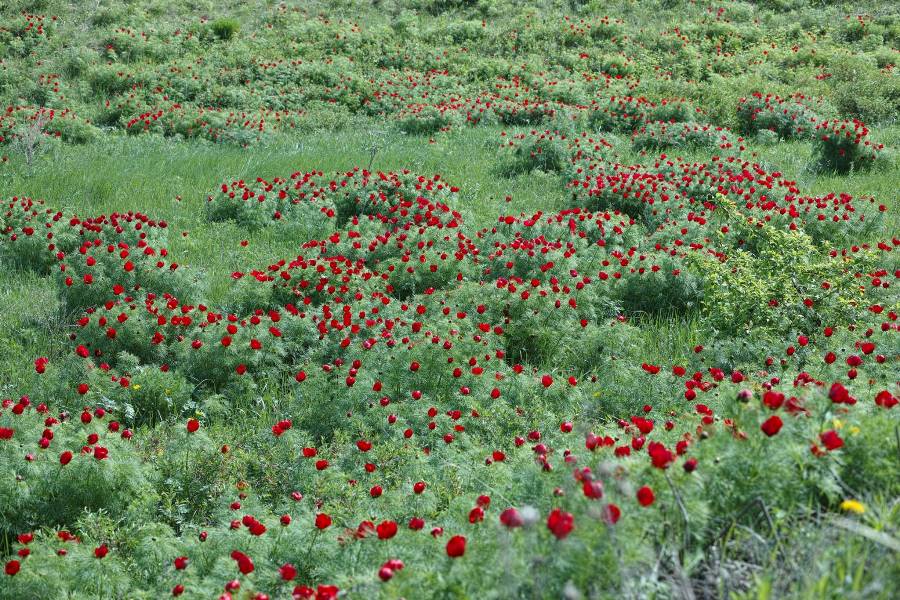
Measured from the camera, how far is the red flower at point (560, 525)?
2240 millimetres

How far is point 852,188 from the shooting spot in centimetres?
1011

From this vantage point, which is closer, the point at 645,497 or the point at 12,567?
the point at 645,497

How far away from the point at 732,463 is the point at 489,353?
125 inches

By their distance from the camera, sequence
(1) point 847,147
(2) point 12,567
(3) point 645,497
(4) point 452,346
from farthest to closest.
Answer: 1. (1) point 847,147
2. (4) point 452,346
3. (2) point 12,567
4. (3) point 645,497

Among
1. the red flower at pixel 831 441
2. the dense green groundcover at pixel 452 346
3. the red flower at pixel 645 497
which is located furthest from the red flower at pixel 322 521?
the red flower at pixel 831 441

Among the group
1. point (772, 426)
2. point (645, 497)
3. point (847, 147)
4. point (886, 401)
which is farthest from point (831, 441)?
point (847, 147)

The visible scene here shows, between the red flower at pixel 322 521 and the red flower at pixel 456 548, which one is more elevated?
the red flower at pixel 456 548

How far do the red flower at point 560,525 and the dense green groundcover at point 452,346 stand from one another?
0.08m

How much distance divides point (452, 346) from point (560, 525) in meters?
3.45

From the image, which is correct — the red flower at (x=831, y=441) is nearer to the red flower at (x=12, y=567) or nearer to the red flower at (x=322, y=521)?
the red flower at (x=322, y=521)

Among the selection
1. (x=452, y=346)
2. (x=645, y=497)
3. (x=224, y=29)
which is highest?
(x=645, y=497)

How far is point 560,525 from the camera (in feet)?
7.40

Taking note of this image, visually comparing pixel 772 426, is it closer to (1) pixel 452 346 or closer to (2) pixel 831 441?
(2) pixel 831 441

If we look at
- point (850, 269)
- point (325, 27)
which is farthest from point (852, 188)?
point (325, 27)
